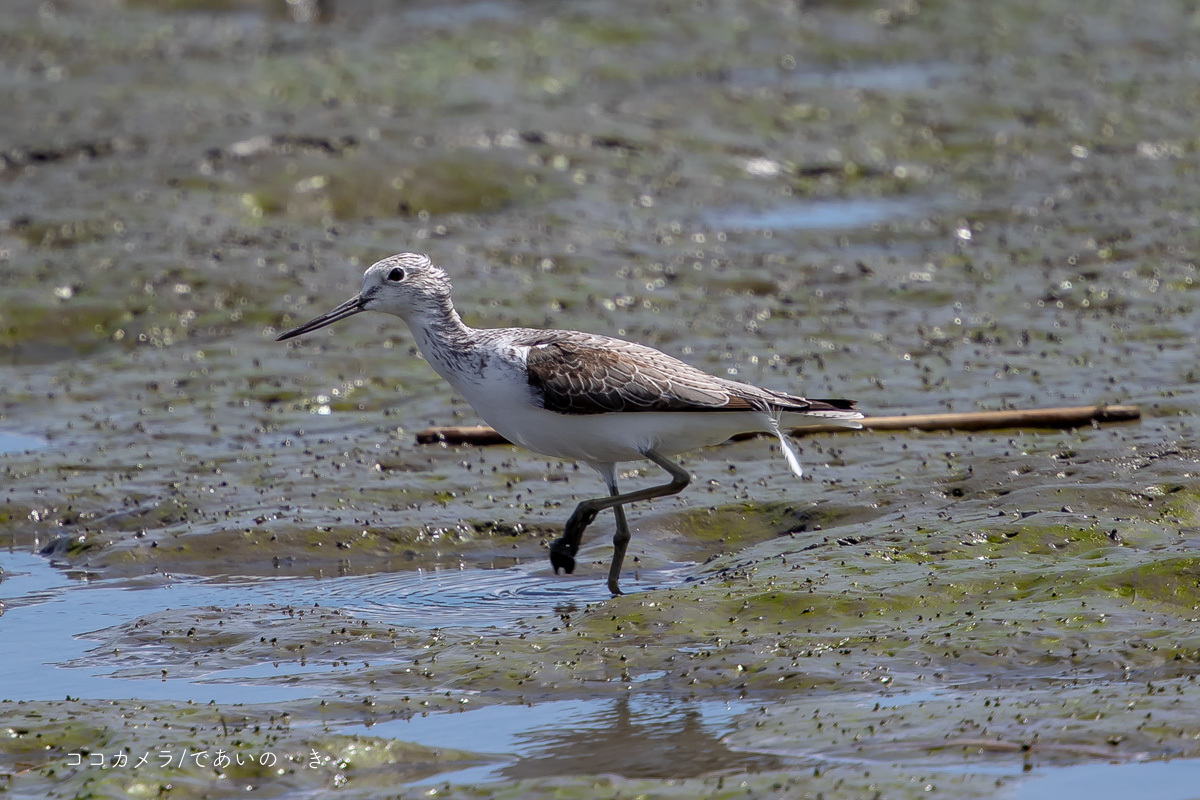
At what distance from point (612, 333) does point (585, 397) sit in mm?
4620

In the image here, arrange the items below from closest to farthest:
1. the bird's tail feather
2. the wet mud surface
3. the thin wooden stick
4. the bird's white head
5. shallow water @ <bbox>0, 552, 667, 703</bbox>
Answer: the wet mud surface, shallow water @ <bbox>0, 552, 667, 703</bbox>, the bird's tail feather, the bird's white head, the thin wooden stick

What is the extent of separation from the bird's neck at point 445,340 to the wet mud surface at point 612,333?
1.23 meters

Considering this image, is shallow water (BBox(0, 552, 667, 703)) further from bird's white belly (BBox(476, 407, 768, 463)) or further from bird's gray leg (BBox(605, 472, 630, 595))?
bird's white belly (BBox(476, 407, 768, 463))

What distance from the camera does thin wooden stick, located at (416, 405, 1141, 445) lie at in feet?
34.2

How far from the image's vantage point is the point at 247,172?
1623 cm

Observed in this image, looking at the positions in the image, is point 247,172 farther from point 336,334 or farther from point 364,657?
point 364,657

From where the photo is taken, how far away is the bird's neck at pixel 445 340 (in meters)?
8.70

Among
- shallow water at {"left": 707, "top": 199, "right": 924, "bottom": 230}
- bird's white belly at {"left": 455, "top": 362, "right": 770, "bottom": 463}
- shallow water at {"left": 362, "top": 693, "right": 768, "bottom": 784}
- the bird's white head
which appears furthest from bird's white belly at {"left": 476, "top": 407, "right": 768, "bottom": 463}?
shallow water at {"left": 707, "top": 199, "right": 924, "bottom": 230}

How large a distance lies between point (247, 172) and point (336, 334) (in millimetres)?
3658

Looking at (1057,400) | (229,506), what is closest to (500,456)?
(229,506)

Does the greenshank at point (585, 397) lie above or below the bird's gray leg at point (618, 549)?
above

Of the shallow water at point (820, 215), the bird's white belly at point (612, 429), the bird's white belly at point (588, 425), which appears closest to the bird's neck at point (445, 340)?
the bird's white belly at point (588, 425)

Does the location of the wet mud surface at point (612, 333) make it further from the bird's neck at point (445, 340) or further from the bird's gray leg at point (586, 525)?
the bird's neck at point (445, 340)

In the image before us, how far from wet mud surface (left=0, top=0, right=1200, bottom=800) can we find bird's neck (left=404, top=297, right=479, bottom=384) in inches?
48.3
